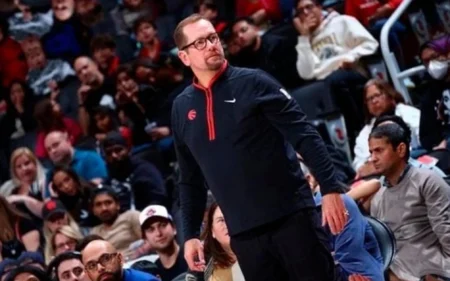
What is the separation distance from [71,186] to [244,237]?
3821 mm

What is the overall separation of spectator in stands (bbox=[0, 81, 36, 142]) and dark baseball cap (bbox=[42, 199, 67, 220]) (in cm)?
191

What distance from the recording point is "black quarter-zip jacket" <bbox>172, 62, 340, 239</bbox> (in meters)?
3.92

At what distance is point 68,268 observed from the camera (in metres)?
6.10

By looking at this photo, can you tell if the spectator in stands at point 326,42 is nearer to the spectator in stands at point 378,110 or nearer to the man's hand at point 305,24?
the man's hand at point 305,24

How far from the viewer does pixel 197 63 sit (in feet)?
13.4

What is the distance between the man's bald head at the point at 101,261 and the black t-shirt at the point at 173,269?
75 centimetres

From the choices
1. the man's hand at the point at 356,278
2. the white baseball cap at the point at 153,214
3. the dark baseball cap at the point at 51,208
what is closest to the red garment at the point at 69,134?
the dark baseball cap at the point at 51,208

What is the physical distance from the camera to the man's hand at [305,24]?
8.34 meters

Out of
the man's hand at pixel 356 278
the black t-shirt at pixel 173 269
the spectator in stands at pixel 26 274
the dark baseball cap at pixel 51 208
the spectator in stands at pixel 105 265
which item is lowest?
the black t-shirt at pixel 173 269

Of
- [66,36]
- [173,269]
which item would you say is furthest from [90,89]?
[173,269]

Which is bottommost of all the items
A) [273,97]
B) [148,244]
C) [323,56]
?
[148,244]

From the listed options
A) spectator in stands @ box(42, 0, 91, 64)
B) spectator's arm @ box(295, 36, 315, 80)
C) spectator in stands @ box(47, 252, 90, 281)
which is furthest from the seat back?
spectator in stands @ box(42, 0, 91, 64)

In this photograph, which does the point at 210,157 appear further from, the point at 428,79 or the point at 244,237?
the point at 428,79

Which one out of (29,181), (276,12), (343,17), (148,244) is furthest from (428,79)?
(29,181)
